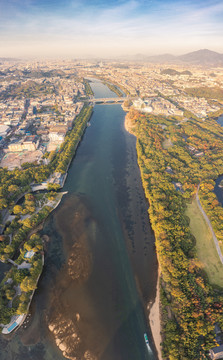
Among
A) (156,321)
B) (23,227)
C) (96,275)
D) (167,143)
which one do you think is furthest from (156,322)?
(167,143)

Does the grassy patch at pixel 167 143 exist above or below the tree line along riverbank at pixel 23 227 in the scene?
above

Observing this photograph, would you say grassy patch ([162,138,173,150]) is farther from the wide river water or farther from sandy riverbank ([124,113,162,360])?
sandy riverbank ([124,113,162,360])

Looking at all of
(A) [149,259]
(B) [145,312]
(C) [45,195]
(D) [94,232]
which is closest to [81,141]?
(C) [45,195]

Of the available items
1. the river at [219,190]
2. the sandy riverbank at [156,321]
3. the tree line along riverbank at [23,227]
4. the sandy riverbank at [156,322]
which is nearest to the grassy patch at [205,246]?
the river at [219,190]

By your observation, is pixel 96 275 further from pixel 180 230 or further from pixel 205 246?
pixel 205 246

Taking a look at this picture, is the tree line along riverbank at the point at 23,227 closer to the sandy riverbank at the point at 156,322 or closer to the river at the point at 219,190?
the sandy riverbank at the point at 156,322
